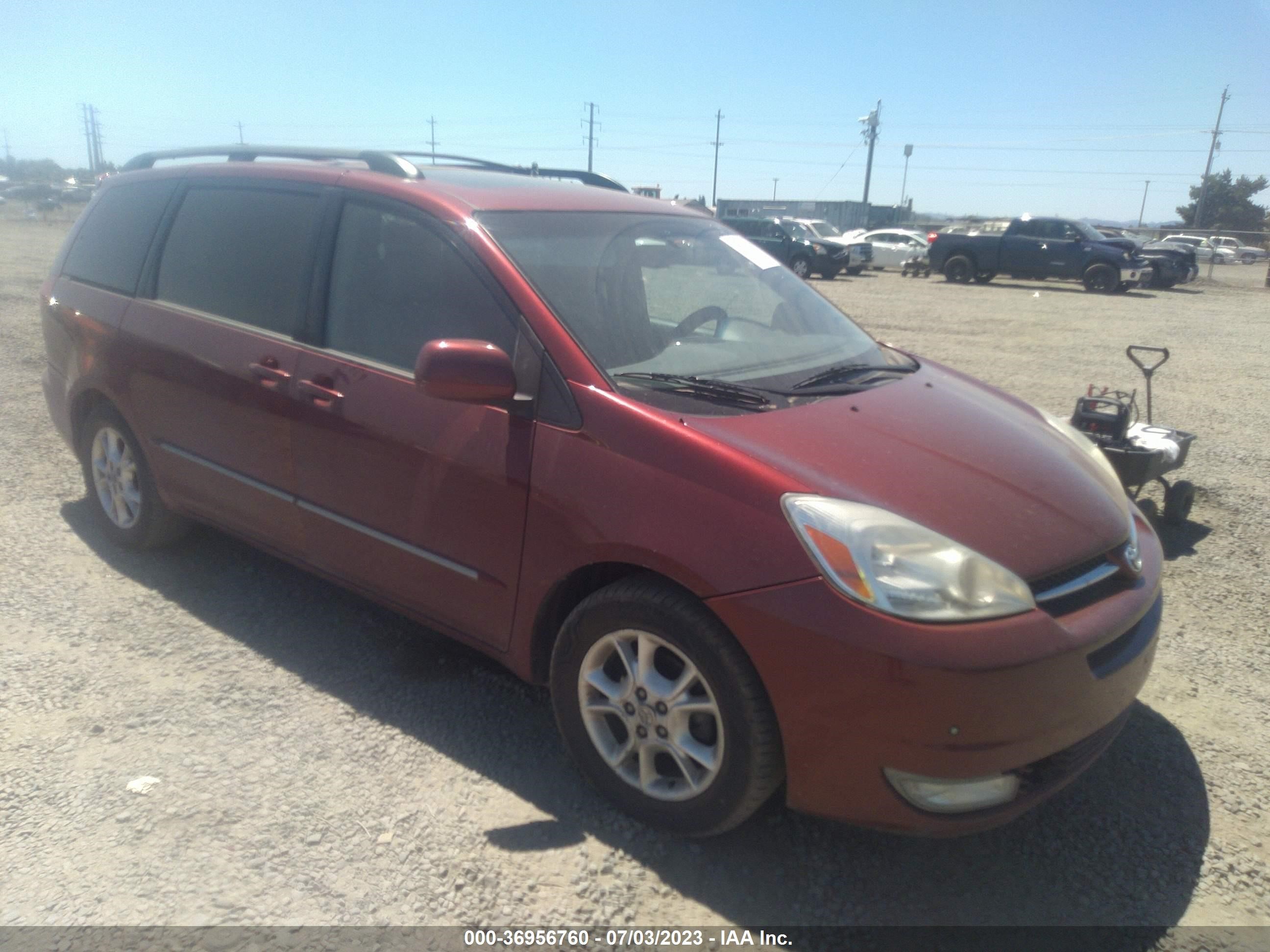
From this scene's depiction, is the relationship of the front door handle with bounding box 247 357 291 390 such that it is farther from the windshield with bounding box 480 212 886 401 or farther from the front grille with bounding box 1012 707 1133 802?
the front grille with bounding box 1012 707 1133 802

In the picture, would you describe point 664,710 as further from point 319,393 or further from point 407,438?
→ point 319,393

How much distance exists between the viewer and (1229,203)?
2603 inches

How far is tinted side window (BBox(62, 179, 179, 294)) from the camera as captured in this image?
4.17 m

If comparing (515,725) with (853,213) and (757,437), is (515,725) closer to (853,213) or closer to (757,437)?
(757,437)

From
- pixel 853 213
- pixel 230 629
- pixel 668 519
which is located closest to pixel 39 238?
pixel 230 629

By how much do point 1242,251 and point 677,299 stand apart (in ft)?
177

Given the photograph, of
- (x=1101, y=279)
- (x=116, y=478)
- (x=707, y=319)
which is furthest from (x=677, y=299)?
(x=1101, y=279)

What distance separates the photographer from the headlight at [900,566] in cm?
219

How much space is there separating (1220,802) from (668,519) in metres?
2.02

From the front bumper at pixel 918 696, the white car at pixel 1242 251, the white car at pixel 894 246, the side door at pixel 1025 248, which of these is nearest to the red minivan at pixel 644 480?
the front bumper at pixel 918 696

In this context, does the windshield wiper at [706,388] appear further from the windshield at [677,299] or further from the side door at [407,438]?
the side door at [407,438]

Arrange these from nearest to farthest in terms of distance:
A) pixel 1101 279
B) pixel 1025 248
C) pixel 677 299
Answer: pixel 677 299
pixel 1101 279
pixel 1025 248

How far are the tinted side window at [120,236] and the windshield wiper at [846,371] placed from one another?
300 centimetres

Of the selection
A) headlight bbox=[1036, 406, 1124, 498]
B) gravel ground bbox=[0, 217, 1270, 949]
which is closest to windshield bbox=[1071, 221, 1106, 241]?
gravel ground bbox=[0, 217, 1270, 949]
